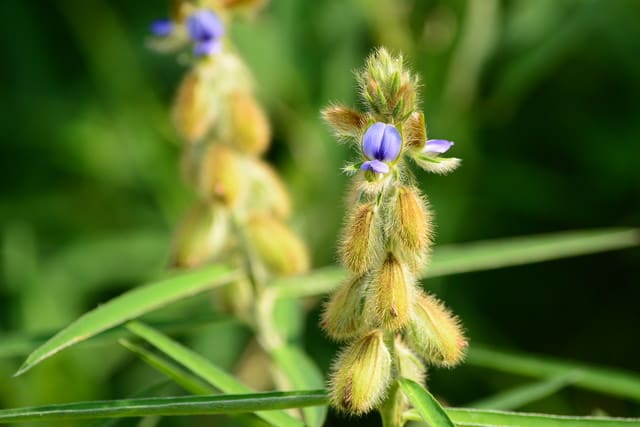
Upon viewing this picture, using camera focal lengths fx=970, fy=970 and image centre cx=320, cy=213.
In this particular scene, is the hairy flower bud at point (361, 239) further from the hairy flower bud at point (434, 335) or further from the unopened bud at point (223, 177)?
the unopened bud at point (223, 177)

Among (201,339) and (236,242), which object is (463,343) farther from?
(201,339)

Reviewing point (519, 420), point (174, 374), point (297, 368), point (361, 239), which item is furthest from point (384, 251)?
point (297, 368)

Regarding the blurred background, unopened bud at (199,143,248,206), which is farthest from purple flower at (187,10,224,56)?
the blurred background

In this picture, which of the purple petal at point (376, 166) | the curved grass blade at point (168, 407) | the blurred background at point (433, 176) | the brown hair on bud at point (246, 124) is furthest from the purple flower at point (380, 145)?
the blurred background at point (433, 176)

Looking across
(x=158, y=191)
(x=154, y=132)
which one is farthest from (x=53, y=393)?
(x=154, y=132)

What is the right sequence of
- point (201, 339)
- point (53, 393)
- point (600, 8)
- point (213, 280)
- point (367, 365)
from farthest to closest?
1. point (600, 8)
2. point (201, 339)
3. point (53, 393)
4. point (213, 280)
5. point (367, 365)

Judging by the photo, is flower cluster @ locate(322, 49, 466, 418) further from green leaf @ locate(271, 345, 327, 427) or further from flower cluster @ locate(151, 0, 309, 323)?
flower cluster @ locate(151, 0, 309, 323)

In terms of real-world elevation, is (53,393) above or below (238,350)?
below

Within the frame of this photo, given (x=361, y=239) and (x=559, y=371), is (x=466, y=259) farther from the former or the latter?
(x=361, y=239)
